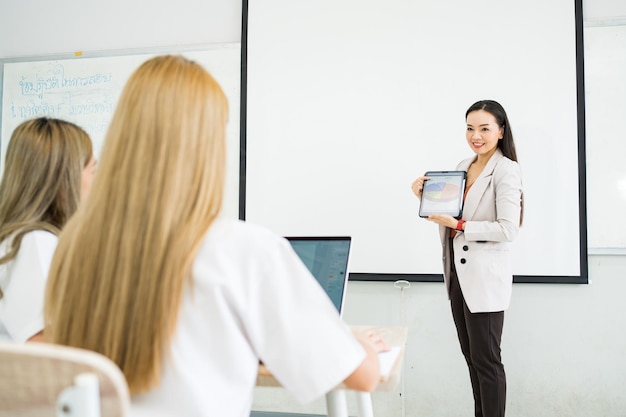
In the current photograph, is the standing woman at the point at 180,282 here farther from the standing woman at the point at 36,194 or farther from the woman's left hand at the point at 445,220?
the woman's left hand at the point at 445,220

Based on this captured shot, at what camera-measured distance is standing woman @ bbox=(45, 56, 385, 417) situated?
2.87ft

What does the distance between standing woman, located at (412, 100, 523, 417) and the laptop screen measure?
2.87 feet

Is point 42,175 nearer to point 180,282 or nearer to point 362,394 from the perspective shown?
point 180,282

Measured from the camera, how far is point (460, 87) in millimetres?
3045

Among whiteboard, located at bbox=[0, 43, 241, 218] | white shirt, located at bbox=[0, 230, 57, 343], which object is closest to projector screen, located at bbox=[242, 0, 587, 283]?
whiteboard, located at bbox=[0, 43, 241, 218]

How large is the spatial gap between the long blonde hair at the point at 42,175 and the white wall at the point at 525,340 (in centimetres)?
188

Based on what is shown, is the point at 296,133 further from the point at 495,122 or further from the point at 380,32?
the point at 495,122

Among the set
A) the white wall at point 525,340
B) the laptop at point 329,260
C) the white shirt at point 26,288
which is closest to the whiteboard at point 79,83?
the white wall at point 525,340

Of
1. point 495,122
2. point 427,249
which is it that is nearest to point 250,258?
point 495,122

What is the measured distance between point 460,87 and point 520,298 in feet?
3.54

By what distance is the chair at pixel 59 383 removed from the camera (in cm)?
63

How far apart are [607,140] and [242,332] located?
2514 millimetres

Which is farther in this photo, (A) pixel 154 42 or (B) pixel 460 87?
(A) pixel 154 42

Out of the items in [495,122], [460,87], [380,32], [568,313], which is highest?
[380,32]
